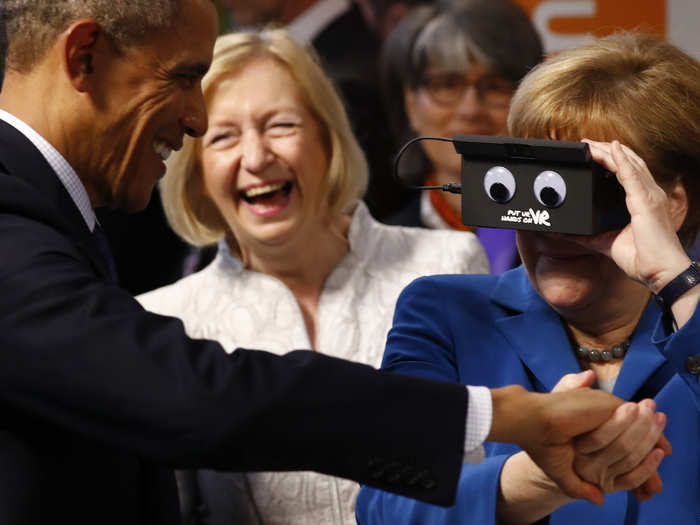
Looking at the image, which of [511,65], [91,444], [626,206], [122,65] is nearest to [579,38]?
[511,65]

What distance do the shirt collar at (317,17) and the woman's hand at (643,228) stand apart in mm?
2316

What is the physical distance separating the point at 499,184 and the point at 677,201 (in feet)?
1.06

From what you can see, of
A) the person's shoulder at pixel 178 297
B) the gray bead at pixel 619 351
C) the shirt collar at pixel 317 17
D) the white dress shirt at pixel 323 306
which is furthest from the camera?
the shirt collar at pixel 317 17

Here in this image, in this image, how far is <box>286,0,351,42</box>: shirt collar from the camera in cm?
388

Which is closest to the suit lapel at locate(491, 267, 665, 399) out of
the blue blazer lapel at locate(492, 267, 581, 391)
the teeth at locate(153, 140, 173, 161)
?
the blue blazer lapel at locate(492, 267, 581, 391)

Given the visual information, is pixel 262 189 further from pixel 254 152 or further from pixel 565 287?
pixel 565 287

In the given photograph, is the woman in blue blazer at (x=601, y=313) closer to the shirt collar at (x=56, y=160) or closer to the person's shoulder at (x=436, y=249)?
the shirt collar at (x=56, y=160)

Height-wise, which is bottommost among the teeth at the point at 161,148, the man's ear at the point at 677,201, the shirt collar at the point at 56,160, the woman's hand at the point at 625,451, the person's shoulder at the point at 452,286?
the woman's hand at the point at 625,451

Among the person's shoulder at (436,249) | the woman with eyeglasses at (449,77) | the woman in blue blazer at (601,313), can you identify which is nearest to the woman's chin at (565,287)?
the woman in blue blazer at (601,313)

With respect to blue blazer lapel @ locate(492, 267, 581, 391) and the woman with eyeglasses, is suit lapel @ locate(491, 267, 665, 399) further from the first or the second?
the woman with eyeglasses

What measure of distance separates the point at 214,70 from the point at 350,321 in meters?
0.70

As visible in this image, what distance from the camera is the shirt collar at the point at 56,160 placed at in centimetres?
157

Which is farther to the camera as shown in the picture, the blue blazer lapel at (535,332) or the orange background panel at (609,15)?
the orange background panel at (609,15)

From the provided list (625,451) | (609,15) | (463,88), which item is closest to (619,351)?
(625,451)
